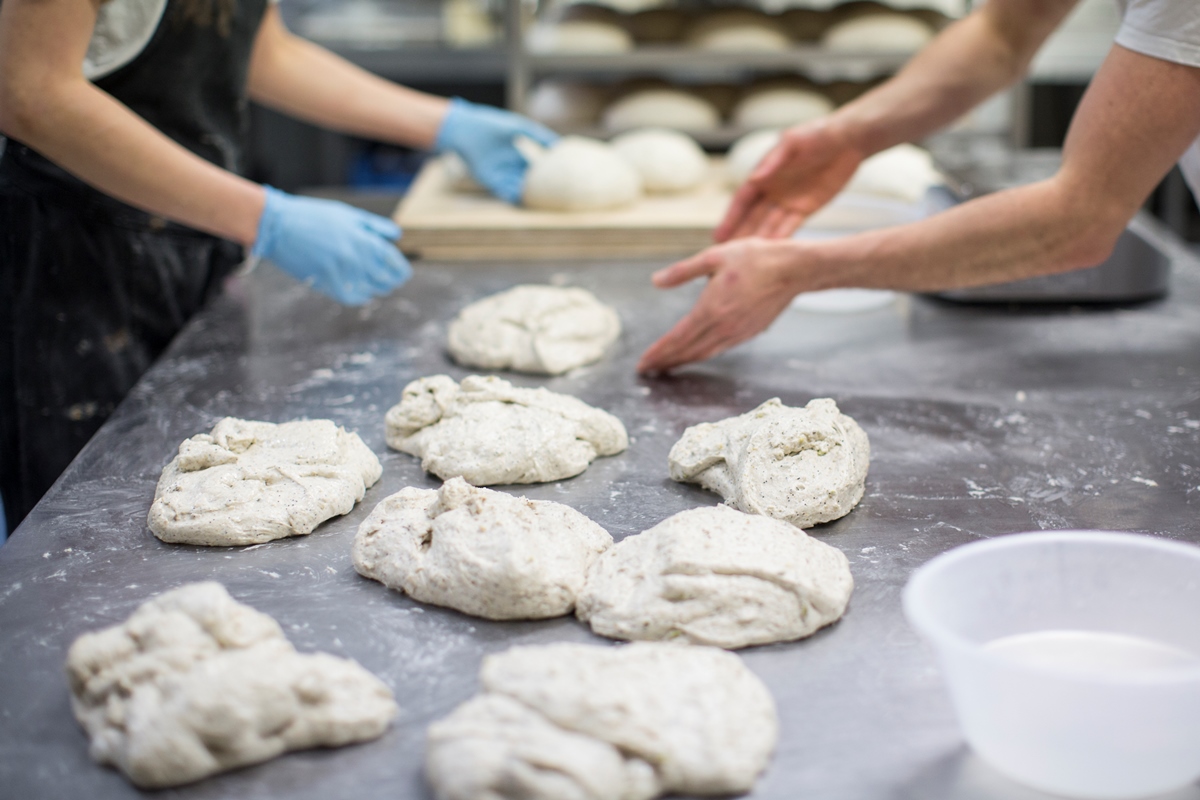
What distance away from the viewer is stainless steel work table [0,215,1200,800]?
101 cm

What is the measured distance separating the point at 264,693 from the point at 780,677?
0.51 metres

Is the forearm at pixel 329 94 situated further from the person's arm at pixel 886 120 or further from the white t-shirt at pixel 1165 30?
the white t-shirt at pixel 1165 30

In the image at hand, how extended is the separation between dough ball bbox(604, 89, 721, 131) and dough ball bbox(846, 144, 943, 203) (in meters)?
0.89

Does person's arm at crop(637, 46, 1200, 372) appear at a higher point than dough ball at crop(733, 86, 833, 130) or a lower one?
higher

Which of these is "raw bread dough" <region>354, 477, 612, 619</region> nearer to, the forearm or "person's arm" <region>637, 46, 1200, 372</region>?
"person's arm" <region>637, 46, 1200, 372</region>

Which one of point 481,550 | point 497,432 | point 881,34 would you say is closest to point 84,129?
point 497,432

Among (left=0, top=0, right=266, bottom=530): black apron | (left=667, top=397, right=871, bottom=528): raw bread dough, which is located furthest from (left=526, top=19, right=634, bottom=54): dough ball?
(left=667, top=397, right=871, bottom=528): raw bread dough

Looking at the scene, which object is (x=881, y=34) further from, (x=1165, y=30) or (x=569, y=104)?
(x=1165, y=30)

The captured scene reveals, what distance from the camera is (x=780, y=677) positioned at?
44.1 inches

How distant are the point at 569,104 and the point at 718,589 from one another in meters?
3.16

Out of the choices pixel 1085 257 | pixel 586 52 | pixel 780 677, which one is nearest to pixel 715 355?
pixel 1085 257

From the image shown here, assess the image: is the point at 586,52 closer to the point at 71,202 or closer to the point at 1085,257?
the point at 71,202

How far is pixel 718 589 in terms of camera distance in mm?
1181

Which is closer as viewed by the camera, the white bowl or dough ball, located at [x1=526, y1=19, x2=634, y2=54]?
the white bowl
